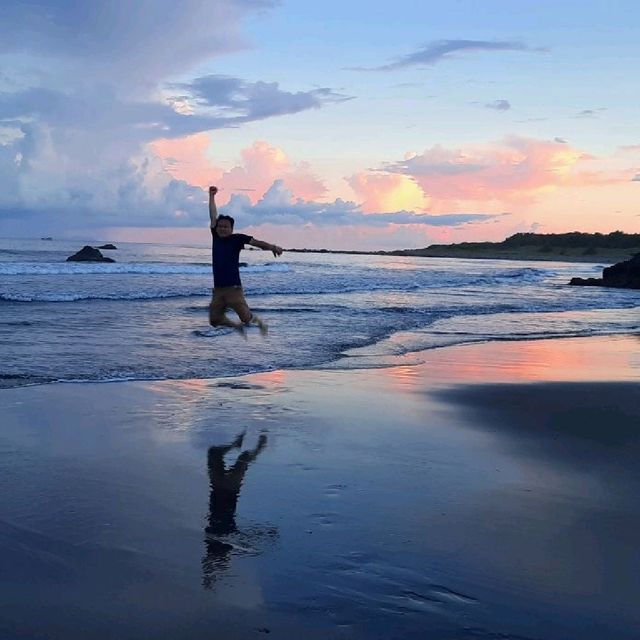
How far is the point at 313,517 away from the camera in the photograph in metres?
4.82

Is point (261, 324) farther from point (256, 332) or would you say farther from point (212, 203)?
point (256, 332)

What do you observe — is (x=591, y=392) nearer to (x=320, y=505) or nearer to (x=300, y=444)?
(x=300, y=444)

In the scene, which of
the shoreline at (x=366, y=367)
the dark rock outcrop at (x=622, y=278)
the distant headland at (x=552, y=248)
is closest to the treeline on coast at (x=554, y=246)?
the distant headland at (x=552, y=248)

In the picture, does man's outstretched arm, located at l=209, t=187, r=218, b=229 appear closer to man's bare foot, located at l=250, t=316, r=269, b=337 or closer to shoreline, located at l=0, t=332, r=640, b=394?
man's bare foot, located at l=250, t=316, r=269, b=337

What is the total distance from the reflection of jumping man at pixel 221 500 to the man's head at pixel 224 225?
290 cm

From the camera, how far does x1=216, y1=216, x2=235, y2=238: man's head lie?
351 inches

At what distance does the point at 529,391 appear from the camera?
1004 centimetres

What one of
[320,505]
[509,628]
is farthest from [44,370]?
[509,628]

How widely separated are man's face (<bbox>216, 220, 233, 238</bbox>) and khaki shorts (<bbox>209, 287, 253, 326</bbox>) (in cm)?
94

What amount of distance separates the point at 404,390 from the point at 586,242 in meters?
121

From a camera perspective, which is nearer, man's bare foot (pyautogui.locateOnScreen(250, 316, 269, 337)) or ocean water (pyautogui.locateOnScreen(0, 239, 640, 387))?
man's bare foot (pyautogui.locateOnScreen(250, 316, 269, 337))

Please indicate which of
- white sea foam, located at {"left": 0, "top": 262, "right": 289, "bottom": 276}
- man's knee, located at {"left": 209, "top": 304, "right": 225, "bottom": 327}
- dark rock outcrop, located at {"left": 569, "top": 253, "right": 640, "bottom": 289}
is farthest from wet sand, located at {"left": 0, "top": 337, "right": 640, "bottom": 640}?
dark rock outcrop, located at {"left": 569, "top": 253, "right": 640, "bottom": 289}

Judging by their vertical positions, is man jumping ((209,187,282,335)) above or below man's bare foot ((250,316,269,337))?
above

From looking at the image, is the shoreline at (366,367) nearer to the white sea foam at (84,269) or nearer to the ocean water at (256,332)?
the ocean water at (256,332)
